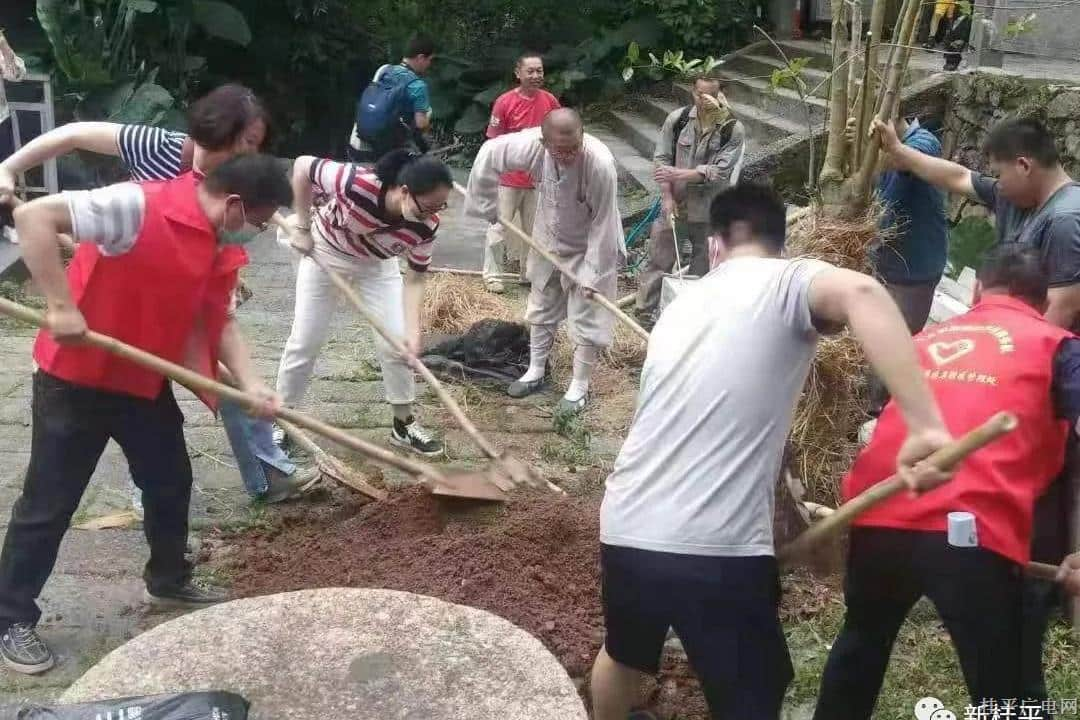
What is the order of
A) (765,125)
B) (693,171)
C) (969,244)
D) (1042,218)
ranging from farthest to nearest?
(765,125), (693,171), (969,244), (1042,218)

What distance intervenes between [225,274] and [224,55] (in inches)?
463

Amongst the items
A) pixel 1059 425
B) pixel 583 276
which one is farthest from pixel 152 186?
pixel 583 276

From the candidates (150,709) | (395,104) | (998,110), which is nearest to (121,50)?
(395,104)

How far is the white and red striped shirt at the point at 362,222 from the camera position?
4730 millimetres

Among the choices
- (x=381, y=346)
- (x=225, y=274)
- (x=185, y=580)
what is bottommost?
(x=185, y=580)

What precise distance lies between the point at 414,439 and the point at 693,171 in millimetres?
2826

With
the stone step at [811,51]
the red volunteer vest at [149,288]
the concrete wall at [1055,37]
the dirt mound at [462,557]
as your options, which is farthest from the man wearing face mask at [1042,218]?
the stone step at [811,51]

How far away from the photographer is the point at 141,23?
11781 mm

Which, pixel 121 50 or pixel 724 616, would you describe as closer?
pixel 724 616

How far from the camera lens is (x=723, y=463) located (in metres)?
2.61

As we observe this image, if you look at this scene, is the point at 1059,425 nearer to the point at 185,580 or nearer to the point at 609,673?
the point at 609,673

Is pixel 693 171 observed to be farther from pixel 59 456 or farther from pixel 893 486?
pixel 893 486

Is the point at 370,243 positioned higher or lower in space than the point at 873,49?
lower

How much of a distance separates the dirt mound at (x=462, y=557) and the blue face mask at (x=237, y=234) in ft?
4.61
